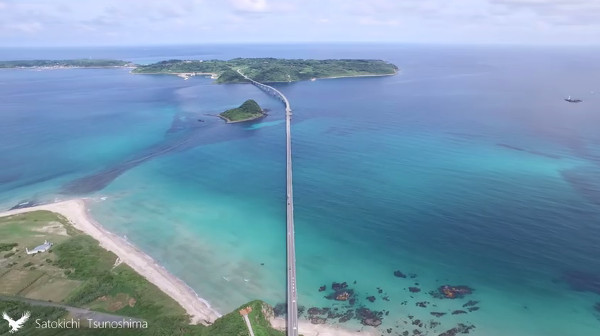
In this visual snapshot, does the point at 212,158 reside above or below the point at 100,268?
above

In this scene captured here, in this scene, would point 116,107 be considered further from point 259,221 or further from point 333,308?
point 333,308

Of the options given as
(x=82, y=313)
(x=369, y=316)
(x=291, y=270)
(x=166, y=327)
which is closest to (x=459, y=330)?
(x=369, y=316)

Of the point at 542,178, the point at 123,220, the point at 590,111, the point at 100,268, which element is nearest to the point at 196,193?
the point at 123,220

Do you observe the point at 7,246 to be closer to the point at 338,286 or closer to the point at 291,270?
the point at 291,270

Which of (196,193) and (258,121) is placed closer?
(196,193)

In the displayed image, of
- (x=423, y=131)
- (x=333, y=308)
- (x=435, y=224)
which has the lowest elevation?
(x=333, y=308)

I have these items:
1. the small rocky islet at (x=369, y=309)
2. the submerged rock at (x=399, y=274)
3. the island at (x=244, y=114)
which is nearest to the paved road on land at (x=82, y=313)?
the small rocky islet at (x=369, y=309)

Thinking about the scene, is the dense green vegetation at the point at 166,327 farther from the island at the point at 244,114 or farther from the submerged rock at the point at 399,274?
the island at the point at 244,114
